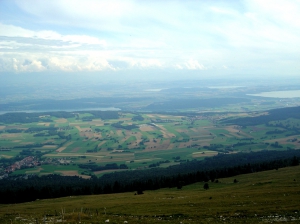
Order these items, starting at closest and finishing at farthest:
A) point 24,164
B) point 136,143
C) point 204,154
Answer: point 24,164 → point 204,154 → point 136,143

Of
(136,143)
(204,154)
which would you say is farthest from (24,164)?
(204,154)

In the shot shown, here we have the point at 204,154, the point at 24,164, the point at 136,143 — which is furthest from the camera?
the point at 136,143

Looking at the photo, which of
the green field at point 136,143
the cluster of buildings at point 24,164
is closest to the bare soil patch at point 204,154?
the green field at point 136,143

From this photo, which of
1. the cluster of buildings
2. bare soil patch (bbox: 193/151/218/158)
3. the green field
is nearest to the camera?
the cluster of buildings

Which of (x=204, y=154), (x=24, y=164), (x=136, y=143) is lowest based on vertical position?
(x=204, y=154)

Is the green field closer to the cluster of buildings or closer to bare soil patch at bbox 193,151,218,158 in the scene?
bare soil patch at bbox 193,151,218,158

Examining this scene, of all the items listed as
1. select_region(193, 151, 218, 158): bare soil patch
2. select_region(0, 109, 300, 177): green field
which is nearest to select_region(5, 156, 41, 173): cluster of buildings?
select_region(0, 109, 300, 177): green field

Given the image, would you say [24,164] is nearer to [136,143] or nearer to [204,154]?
[136,143]

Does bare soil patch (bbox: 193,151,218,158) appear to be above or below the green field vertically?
below

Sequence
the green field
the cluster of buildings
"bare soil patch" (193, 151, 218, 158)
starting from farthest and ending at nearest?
"bare soil patch" (193, 151, 218, 158), the green field, the cluster of buildings

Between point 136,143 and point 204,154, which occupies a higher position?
point 136,143
